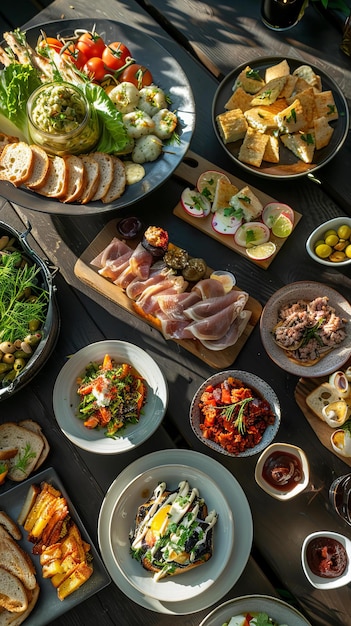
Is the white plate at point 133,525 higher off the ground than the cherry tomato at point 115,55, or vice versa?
the cherry tomato at point 115,55

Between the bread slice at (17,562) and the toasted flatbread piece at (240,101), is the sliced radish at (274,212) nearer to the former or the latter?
the toasted flatbread piece at (240,101)

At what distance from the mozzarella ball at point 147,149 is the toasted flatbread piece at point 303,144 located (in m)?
0.65

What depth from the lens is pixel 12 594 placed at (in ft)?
8.28

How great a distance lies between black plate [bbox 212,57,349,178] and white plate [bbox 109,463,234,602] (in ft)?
4.94

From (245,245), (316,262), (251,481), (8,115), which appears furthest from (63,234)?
(251,481)

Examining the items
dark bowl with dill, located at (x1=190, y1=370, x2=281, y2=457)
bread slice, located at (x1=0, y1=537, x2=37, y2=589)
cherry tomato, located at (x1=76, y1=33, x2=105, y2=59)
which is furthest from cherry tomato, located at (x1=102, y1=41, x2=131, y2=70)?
bread slice, located at (x1=0, y1=537, x2=37, y2=589)

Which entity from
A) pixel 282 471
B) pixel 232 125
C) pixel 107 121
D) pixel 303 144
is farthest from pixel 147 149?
pixel 282 471

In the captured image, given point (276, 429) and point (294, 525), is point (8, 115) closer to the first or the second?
point (276, 429)

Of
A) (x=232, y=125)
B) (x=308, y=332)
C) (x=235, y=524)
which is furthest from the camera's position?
(x=232, y=125)

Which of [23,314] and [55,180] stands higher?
[55,180]

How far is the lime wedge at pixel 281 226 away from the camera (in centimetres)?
287

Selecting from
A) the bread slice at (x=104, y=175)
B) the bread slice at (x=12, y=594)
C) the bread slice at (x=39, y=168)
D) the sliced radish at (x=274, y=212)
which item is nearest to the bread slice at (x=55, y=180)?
the bread slice at (x=39, y=168)

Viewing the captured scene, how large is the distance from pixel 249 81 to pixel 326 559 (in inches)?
92.0

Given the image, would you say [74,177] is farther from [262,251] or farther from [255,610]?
[255,610]
